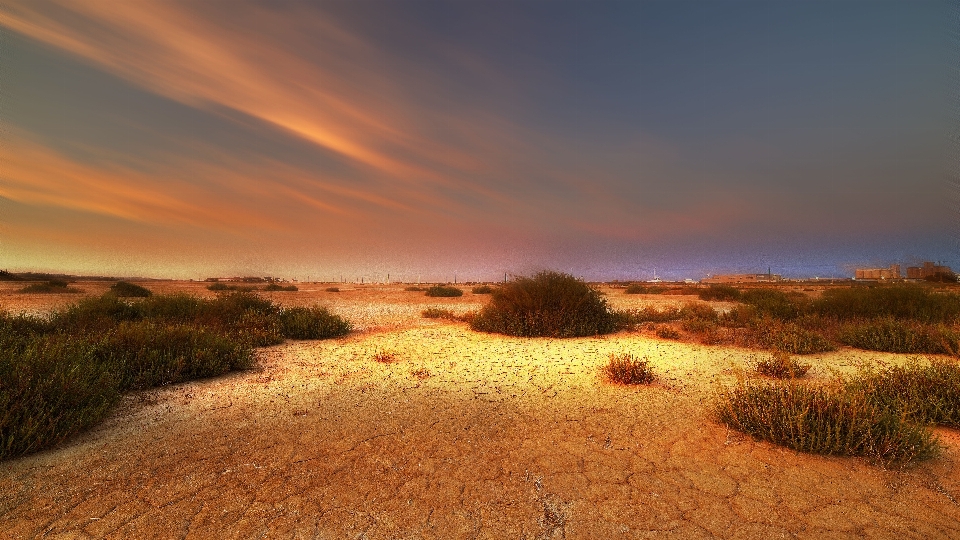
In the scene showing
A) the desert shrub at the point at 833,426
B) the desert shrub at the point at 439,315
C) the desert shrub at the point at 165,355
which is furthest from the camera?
the desert shrub at the point at 439,315

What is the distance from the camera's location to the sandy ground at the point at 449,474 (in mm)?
3660

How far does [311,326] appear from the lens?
13109mm

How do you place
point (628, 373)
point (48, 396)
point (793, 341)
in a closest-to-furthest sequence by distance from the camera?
point (48, 396)
point (628, 373)
point (793, 341)

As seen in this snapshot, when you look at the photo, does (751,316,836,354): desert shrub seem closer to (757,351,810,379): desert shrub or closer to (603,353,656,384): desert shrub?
(757,351,810,379): desert shrub

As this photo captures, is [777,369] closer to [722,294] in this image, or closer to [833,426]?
[833,426]

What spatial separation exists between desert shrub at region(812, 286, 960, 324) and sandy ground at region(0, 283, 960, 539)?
36.7 ft

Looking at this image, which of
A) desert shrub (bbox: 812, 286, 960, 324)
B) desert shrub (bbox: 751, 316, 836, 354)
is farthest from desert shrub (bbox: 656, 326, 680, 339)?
desert shrub (bbox: 812, 286, 960, 324)

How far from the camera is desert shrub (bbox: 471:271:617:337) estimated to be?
44.5 feet

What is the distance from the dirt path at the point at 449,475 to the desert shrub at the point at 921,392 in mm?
826

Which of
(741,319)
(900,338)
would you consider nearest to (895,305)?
(741,319)

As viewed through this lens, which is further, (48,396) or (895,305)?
(895,305)

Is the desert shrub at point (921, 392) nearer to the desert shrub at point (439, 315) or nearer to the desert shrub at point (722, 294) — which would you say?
the desert shrub at point (439, 315)

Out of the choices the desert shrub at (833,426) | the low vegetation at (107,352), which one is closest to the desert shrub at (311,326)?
the low vegetation at (107,352)

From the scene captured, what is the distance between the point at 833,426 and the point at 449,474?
14.1 feet
